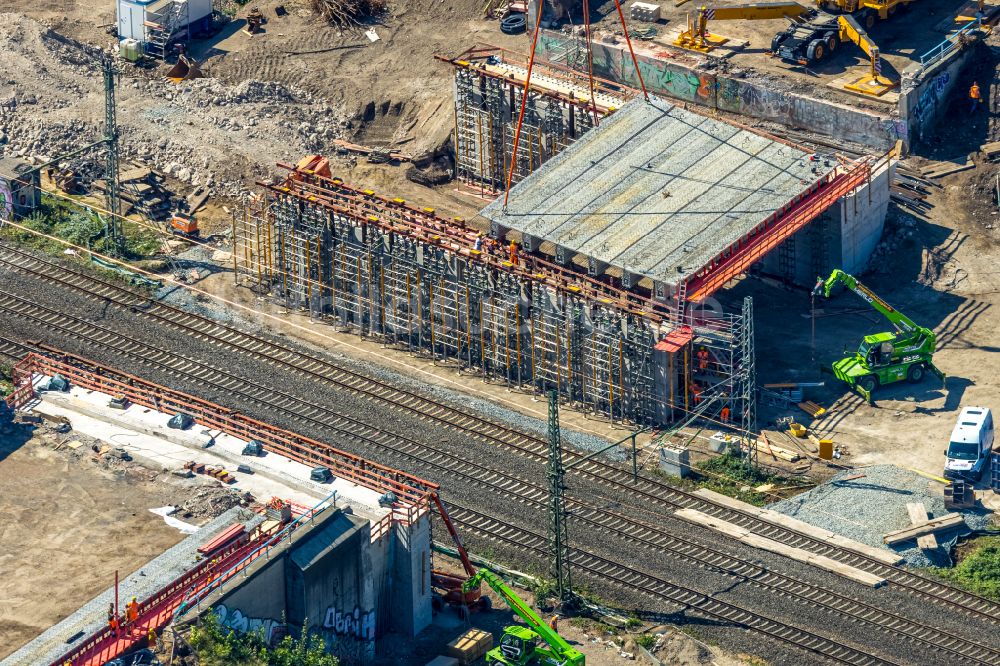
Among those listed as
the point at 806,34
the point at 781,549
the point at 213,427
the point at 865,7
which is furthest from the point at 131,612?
the point at 865,7

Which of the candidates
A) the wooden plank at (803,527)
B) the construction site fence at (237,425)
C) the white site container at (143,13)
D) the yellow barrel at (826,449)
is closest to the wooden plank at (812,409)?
the yellow barrel at (826,449)

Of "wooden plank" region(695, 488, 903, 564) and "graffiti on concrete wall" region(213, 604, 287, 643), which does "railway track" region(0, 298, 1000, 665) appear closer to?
"wooden plank" region(695, 488, 903, 564)

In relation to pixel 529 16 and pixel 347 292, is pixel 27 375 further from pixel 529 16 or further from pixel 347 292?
pixel 529 16

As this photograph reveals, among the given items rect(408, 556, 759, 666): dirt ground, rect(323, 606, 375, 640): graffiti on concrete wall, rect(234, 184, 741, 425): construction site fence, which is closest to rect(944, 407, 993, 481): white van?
rect(234, 184, 741, 425): construction site fence

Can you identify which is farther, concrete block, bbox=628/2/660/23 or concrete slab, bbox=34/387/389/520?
concrete block, bbox=628/2/660/23

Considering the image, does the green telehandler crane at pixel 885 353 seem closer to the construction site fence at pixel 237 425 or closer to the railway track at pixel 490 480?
the railway track at pixel 490 480
